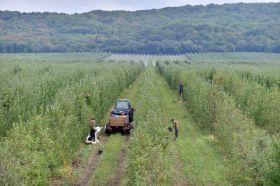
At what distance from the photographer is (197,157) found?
31.7 metres

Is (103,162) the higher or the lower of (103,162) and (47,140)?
the lower

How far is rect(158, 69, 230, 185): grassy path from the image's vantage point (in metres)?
26.8

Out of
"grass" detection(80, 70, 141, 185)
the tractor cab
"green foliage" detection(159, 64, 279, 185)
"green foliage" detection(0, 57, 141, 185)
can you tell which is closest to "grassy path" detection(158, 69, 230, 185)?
"green foliage" detection(159, 64, 279, 185)

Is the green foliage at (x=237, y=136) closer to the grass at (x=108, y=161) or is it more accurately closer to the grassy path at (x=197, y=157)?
the grassy path at (x=197, y=157)

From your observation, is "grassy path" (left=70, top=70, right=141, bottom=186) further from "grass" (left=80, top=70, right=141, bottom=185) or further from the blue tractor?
the blue tractor

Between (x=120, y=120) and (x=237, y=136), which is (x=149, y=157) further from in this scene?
(x=120, y=120)

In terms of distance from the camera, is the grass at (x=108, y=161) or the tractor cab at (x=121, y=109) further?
the tractor cab at (x=121, y=109)

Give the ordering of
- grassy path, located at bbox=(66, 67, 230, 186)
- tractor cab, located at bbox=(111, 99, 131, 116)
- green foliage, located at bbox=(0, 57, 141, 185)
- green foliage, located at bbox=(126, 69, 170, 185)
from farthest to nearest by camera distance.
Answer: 1. tractor cab, located at bbox=(111, 99, 131, 116)
2. grassy path, located at bbox=(66, 67, 230, 186)
3. green foliage, located at bbox=(0, 57, 141, 185)
4. green foliage, located at bbox=(126, 69, 170, 185)

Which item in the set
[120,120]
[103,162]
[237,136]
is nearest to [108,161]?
[103,162]

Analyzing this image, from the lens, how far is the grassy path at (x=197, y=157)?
26812mm

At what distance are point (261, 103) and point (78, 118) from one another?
17.2 m

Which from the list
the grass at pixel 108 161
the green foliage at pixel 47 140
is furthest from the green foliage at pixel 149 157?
the green foliage at pixel 47 140

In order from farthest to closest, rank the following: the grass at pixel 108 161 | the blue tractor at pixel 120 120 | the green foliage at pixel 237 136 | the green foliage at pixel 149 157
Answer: the blue tractor at pixel 120 120 → the grass at pixel 108 161 → the green foliage at pixel 237 136 → the green foliage at pixel 149 157

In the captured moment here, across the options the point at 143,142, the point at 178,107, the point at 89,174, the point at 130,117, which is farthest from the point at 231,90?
the point at 143,142
